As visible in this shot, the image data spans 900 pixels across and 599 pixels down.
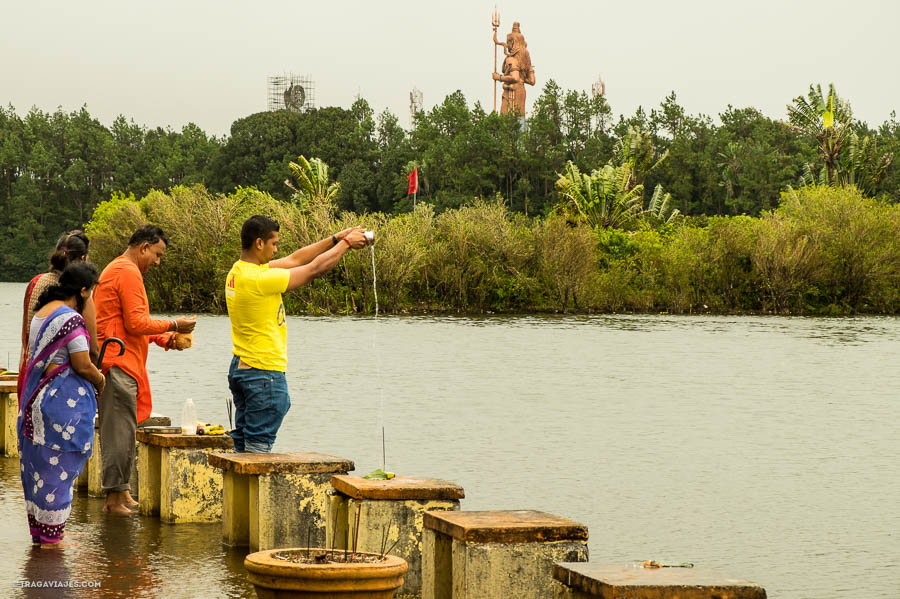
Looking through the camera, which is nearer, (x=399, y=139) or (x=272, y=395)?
(x=272, y=395)

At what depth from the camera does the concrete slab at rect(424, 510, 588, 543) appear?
5.84 meters

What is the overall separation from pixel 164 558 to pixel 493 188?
8685 centimetres

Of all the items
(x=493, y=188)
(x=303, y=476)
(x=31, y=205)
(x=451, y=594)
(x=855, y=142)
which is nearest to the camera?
(x=451, y=594)

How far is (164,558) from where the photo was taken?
25.6 ft

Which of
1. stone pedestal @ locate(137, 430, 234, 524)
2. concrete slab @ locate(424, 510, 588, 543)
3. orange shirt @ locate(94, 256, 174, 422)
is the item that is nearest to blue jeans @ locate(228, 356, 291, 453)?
stone pedestal @ locate(137, 430, 234, 524)

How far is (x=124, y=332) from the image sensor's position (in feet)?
29.6

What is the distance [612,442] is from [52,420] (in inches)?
544

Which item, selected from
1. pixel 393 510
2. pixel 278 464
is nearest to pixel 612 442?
pixel 278 464

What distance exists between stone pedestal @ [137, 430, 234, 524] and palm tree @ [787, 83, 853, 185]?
193 ft

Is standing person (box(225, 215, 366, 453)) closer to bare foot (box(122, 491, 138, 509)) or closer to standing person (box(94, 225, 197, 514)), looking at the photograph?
standing person (box(94, 225, 197, 514))

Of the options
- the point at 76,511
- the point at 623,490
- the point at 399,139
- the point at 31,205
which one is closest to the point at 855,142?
the point at 399,139

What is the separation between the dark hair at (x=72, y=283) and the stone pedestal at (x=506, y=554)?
9.67ft

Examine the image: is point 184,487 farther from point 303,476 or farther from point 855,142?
point 855,142

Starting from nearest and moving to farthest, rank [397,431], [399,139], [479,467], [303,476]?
[303,476] < [479,467] < [397,431] < [399,139]
